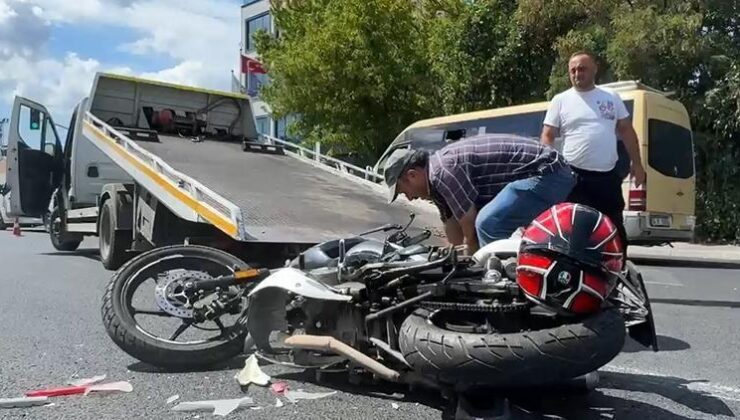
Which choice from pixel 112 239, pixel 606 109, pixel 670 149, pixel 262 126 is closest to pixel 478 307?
pixel 606 109

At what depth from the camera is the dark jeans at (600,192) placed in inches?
211

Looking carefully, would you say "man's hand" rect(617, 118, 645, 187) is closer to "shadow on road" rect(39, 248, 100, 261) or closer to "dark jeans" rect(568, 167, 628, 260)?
"dark jeans" rect(568, 167, 628, 260)

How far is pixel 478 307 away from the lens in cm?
359

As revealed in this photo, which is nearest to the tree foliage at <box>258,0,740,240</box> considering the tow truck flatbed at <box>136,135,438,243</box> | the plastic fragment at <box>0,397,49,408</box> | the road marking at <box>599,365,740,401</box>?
the tow truck flatbed at <box>136,135,438,243</box>

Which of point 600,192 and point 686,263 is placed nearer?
point 600,192

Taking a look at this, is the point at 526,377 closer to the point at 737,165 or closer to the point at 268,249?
the point at 268,249

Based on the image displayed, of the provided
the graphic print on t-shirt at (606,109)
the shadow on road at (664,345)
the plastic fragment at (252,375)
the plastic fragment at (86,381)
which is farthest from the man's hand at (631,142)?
the plastic fragment at (86,381)

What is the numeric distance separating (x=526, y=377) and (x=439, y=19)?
19.5 metres

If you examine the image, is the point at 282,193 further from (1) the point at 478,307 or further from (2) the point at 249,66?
(2) the point at 249,66

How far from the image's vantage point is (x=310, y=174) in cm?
1045

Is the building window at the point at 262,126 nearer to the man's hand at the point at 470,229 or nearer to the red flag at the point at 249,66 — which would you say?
the red flag at the point at 249,66

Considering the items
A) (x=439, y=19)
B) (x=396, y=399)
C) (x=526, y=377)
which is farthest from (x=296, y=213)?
(x=439, y=19)

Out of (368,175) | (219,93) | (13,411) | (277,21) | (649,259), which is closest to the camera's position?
(13,411)

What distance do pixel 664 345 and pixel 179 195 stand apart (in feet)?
15.8
